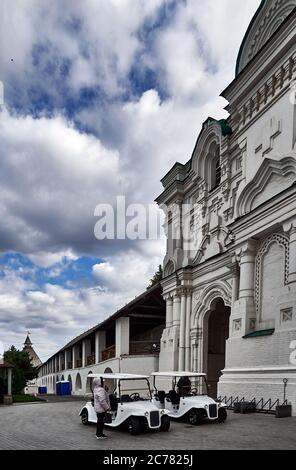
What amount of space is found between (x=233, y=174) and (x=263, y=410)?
10.2m

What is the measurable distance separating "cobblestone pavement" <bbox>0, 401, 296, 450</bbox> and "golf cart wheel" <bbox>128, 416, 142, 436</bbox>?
14cm

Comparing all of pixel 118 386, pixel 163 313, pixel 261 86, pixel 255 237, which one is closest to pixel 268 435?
pixel 118 386

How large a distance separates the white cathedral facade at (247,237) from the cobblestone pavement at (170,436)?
2.90m

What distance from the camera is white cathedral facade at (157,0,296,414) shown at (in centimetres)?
1575

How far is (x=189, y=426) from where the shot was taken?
41.1 feet

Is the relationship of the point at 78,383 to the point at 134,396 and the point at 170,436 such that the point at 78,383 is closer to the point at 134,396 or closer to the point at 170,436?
the point at 134,396

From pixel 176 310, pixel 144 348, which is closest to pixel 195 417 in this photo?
pixel 176 310

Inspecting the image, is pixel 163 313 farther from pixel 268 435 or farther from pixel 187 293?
pixel 268 435

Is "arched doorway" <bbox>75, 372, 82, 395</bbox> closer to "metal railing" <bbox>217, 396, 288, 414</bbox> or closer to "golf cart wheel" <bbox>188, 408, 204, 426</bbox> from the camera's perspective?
"metal railing" <bbox>217, 396, 288, 414</bbox>

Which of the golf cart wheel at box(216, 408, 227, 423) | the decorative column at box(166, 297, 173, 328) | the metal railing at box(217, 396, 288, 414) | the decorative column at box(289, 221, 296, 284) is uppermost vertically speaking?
the decorative column at box(289, 221, 296, 284)

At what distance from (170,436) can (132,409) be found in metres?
1.15

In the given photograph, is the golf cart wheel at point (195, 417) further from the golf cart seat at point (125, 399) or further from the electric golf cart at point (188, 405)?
the golf cart seat at point (125, 399)

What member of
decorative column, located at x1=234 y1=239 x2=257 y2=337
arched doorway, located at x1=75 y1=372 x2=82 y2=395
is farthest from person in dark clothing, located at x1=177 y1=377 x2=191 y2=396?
arched doorway, located at x1=75 y1=372 x2=82 y2=395

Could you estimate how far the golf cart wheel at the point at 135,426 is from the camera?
429 inches
